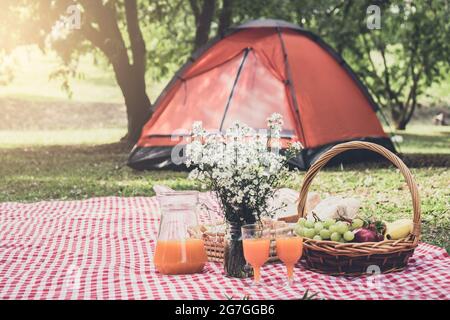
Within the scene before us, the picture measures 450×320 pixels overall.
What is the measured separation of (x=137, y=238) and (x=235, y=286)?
1.55m

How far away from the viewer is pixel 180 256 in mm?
3797

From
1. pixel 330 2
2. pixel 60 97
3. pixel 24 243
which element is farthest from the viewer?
pixel 60 97

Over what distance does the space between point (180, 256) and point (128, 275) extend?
0.97 feet

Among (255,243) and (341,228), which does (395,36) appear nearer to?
(341,228)

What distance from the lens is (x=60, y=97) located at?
26281mm

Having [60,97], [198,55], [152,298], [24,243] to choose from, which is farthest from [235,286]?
[60,97]

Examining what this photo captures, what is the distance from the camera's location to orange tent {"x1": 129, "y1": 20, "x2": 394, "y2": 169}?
368 inches

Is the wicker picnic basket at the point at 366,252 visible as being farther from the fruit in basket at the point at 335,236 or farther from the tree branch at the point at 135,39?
the tree branch at the point at 135,39

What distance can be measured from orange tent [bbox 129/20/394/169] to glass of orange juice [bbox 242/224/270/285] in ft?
18.3

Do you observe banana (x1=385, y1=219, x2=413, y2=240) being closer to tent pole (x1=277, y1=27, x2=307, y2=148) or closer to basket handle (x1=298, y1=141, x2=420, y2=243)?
basket handle (x1=298, y1=141, x2=420, y2=243)

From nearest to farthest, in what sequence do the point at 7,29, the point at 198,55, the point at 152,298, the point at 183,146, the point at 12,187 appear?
the point at 152,298
the point at 12,187
the point at 183,146
the point at 198,55
the point at 7,29

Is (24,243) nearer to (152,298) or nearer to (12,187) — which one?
(152,298)

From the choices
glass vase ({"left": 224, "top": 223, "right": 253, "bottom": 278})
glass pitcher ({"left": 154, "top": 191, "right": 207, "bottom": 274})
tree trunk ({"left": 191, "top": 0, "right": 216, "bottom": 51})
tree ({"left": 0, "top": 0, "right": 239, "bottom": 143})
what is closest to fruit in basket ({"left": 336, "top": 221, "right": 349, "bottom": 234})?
glass vase ({"left": 224, "top": 223, "right": 253, "bottom": 278})

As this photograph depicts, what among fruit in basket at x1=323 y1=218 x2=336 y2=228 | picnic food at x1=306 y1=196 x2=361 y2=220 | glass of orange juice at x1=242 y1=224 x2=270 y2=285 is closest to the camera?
glass of orange juice at x1=242 y1=224 x2=270 y2=285
